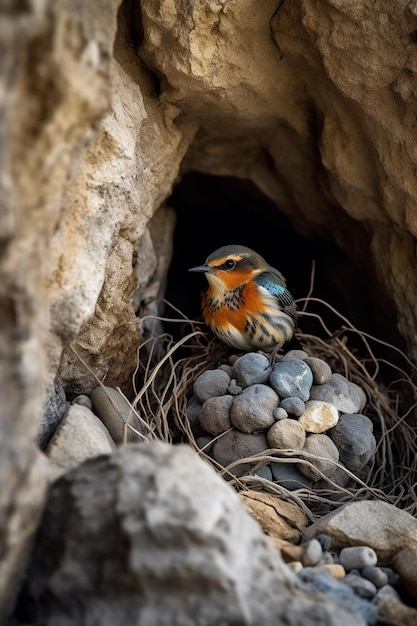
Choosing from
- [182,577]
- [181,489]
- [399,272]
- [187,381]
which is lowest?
[187,381]

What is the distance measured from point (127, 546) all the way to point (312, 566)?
83cm

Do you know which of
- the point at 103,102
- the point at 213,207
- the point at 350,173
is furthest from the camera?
the point at 213,207

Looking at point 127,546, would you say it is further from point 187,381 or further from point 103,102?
point 187,381

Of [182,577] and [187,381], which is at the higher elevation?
[182,577]

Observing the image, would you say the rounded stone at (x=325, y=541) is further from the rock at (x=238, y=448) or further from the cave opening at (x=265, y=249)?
the cave opening at (x=265, y=249)

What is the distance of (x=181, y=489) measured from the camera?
1724 millimetres

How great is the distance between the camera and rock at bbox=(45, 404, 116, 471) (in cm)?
223

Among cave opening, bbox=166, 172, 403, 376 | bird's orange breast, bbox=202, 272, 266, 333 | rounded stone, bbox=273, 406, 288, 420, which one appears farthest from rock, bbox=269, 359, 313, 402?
cave opening, bbox=166, 172, 403, 376

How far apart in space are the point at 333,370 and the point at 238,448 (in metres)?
1.04

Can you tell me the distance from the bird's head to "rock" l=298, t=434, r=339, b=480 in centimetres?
113

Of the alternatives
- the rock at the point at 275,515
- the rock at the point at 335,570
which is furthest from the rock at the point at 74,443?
the rock at the point at 335,570

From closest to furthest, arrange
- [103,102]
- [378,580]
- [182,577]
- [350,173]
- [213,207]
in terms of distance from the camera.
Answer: [182,577] < [103,102] < [378,580] < [350,173] < [213,207]

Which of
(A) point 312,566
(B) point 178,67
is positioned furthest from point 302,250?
(A) point 312,566

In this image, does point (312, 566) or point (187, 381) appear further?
point (187, 381)
